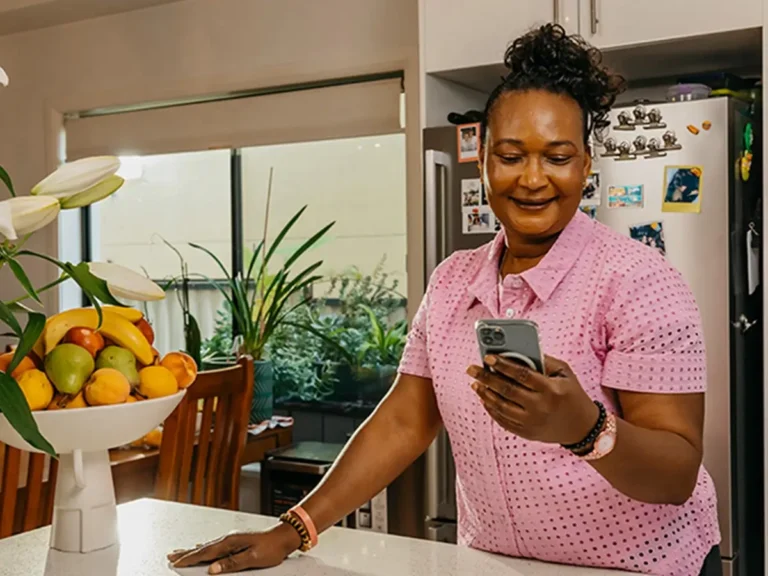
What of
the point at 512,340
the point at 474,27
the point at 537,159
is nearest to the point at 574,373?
the point at 512,340

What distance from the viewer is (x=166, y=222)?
13.1 ft

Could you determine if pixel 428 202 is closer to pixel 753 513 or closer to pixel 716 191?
pixel 716 191

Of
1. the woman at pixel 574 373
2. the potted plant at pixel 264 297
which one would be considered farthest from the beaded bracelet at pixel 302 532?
the potted plant at pixel 264 297

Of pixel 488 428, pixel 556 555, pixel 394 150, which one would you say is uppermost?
pixel 394 150

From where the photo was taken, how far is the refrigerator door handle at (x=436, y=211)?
2.49m

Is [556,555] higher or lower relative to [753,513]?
higher

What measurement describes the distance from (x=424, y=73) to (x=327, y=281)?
1139 mm

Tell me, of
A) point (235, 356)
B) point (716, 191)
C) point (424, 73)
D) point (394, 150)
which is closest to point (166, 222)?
point (235, 356)

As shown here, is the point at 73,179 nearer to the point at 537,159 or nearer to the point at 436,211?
the point at 537,159

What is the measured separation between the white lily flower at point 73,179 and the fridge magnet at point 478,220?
5.05 ft

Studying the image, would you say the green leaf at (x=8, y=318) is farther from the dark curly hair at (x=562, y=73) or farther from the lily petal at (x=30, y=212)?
the dark curly hair at (x=562, y=73)

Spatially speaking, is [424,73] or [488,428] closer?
[488,428]

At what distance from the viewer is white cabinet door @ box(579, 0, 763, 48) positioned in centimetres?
217

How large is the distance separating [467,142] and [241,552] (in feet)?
4.94
